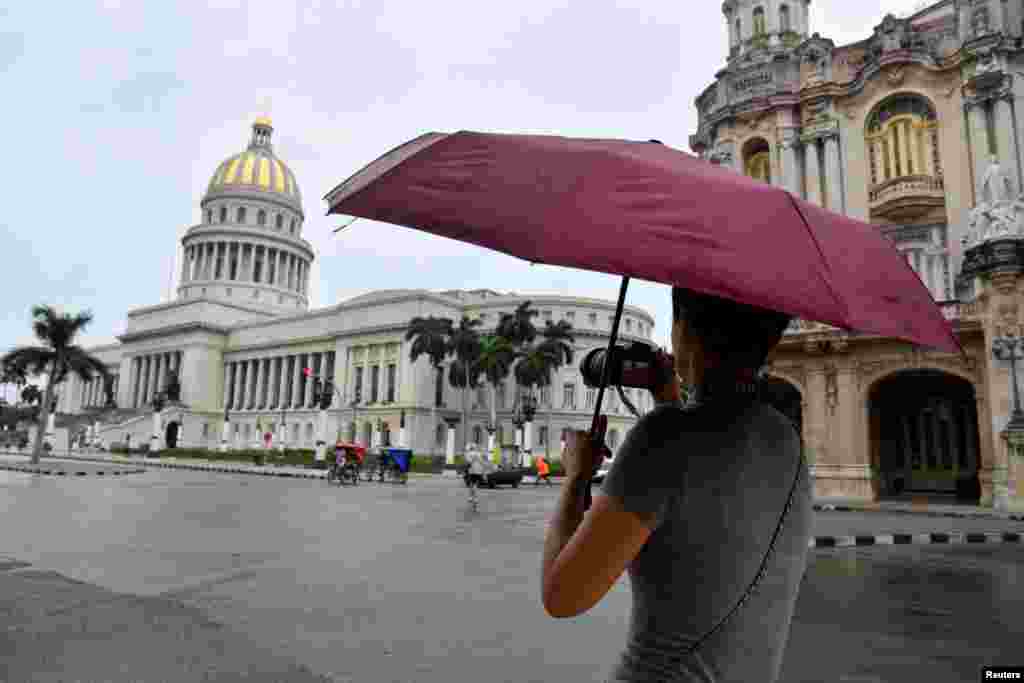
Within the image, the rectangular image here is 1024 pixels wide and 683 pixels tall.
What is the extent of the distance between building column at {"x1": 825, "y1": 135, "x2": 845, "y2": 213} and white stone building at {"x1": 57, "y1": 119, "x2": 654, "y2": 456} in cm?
3453

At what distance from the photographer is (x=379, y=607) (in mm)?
6098

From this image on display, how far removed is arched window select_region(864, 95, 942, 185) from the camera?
22297 mm

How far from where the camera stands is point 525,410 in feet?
160

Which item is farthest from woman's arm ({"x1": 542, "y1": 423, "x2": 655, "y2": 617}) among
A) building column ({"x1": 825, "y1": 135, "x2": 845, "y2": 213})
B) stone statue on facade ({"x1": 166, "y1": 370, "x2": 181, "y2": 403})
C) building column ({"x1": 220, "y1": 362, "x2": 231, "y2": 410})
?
building column ({"x1": 220, "y1": 362, "x2": 231, "y2": 410})

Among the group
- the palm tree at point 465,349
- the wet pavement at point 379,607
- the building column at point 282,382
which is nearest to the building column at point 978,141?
the wet pavement at point 379,607

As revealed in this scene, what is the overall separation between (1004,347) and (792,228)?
2042 centimetres

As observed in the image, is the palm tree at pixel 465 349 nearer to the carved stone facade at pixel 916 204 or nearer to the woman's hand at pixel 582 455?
the carved stone facade at pixel 916 204

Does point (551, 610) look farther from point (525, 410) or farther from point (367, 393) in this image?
point (367, 393)

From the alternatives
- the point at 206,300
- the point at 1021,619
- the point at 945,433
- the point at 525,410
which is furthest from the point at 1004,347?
the point at 206,300

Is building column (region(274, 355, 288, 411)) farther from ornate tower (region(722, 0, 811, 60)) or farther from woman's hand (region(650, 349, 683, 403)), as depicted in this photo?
woman's hand (region(650, 349, 683, 403))

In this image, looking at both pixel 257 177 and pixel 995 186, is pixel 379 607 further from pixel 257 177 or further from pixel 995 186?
pixel 257 177

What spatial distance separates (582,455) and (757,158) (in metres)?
27.2

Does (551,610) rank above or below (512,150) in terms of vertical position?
below

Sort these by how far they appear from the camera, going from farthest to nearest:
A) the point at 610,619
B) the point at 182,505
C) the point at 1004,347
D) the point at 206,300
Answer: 1. the point at 206,300
2. the point at 1004,347
3. the point at 182,505
4. the point at 610,619
